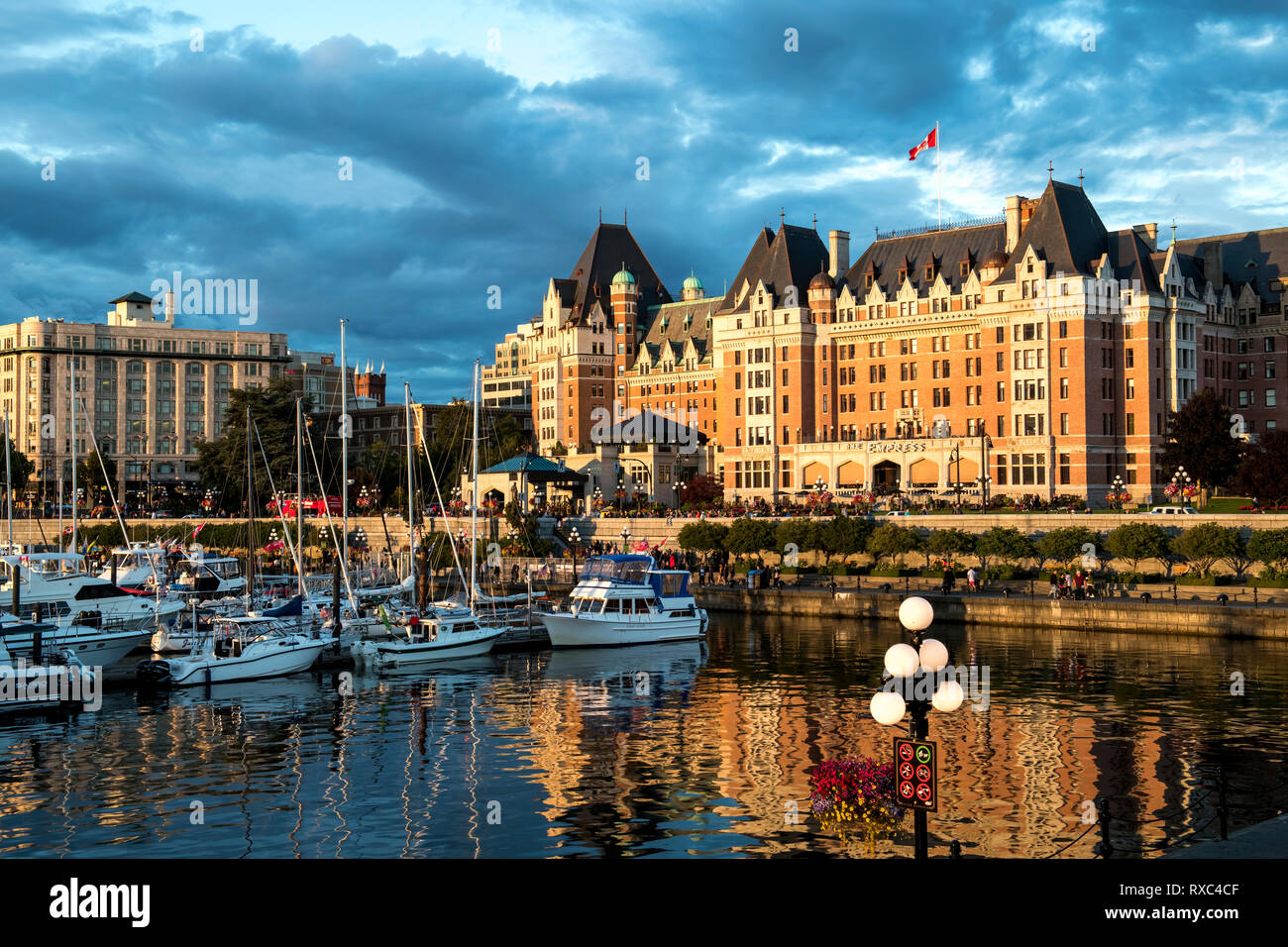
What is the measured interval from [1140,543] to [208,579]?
2377 inches

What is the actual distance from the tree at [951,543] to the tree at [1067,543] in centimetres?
458

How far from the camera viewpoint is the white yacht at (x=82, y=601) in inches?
2267

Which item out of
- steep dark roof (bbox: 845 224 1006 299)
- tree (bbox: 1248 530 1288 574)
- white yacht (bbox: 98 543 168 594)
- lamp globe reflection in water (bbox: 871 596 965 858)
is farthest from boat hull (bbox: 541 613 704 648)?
steep dark roof (bbox: 845 224 1006 299)

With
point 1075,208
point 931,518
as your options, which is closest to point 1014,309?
point 1075,208

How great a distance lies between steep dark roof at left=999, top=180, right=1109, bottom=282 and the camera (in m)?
110

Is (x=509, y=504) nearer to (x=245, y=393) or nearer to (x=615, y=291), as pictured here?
(x=245, y=393)

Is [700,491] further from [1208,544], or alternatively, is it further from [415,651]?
[415,651]

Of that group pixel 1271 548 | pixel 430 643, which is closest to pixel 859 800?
pixel 430 643

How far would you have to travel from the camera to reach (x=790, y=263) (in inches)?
5197

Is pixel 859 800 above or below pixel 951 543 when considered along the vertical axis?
below

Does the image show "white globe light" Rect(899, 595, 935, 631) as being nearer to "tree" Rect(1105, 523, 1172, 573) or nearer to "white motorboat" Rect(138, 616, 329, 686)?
"white motorboat" Rect(138, 616, 329, 686)

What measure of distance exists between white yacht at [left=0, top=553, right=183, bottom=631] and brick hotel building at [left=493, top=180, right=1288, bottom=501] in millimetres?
67985
